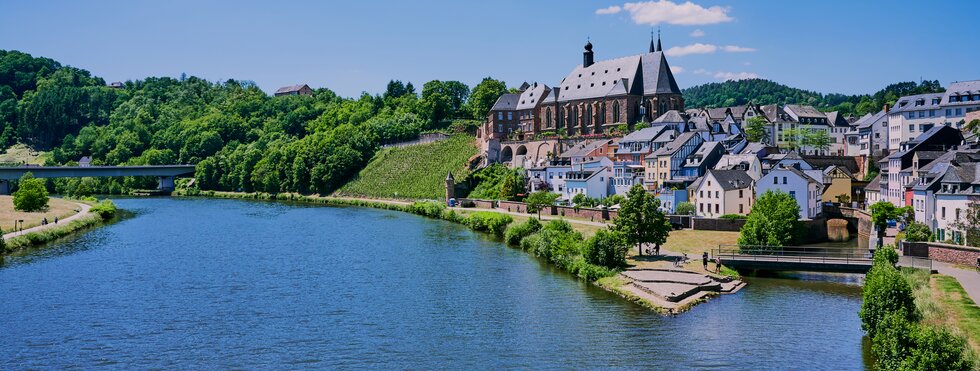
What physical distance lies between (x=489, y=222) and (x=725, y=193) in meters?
19.1

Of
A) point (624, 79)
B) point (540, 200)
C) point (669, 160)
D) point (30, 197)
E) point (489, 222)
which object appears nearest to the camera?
point (489, 222)

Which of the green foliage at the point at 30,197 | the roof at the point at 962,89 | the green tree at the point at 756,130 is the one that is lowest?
the green foliage at the point at 30,197

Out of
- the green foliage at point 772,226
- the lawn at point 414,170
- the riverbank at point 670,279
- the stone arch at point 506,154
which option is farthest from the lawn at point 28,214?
the green foliage at point 772,226

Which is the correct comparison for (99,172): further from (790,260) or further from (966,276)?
(966,276)

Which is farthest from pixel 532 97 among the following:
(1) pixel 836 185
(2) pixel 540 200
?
(1) pixel 836 185

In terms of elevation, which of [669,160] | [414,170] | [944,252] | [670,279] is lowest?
[670,279]

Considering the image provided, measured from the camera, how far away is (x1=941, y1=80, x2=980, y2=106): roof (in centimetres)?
7850

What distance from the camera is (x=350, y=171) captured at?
11912 centimetres

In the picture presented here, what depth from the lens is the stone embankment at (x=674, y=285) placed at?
37.7 meters

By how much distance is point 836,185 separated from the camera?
70188 mm

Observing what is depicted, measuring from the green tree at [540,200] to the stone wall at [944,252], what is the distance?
34.3 meters

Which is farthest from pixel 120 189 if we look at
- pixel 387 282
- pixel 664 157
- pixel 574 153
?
pixel 387 282

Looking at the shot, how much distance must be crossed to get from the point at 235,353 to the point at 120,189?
116 m

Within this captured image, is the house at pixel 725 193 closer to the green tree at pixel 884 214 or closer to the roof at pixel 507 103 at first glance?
the green tree at pixel 884 214
